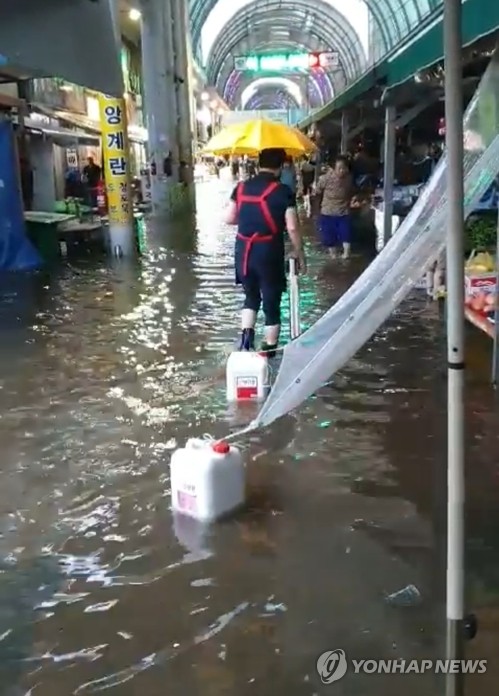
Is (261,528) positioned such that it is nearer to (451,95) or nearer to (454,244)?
(454,244)

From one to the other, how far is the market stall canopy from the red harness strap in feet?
9.84

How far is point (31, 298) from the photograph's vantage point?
11812mm

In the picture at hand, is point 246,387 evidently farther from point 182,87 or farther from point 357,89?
point 182,87

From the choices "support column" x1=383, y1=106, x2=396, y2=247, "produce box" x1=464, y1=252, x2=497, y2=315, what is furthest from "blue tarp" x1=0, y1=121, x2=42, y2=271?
"produce box" x1=464, y1=252, x2=497, y2=315

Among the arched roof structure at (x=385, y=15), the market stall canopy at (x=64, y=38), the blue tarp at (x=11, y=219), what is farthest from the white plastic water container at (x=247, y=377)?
the arched roof structure at (x=385, y=15)

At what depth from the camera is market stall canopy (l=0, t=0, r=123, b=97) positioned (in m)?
4.42

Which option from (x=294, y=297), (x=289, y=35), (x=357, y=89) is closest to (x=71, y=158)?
(x=357, y=89)

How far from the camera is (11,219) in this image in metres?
14.0

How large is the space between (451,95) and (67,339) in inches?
280

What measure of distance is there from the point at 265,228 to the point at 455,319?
4.99 metres

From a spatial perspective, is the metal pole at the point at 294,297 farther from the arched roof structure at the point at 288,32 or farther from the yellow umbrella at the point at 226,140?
the arched roof structure at the point at 288,32

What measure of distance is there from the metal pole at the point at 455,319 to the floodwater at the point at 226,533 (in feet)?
1.88

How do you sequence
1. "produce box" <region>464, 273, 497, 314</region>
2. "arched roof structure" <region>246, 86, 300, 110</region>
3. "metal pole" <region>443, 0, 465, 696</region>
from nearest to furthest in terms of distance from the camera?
"metal pole" <region>443, 0, 465, 696</region> → "produce box" <region>464, 273, 497, 314</region> → "arched roof structure" <region>246, 86, 300, 110</region>

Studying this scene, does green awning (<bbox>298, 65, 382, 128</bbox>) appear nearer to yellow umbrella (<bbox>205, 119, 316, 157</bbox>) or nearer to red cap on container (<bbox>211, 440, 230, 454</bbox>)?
yellow umbrella (<bbox>205, 119, 316, 157</bbox>)
